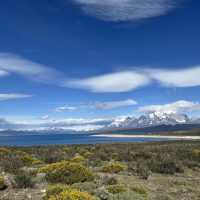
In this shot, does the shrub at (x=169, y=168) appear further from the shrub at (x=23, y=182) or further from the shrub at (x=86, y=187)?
the shrub at (x=23, y=182)

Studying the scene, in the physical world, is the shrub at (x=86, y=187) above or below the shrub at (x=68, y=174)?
below

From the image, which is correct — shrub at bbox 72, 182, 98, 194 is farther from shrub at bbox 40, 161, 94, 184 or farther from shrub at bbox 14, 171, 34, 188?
shrub at bbox 14, 171, 34, 188

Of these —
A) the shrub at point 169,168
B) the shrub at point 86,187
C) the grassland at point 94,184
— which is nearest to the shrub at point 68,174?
the grassland at point 94,184

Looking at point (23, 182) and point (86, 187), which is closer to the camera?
point (86, 187)

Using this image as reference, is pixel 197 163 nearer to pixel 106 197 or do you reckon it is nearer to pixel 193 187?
pixel 193 187

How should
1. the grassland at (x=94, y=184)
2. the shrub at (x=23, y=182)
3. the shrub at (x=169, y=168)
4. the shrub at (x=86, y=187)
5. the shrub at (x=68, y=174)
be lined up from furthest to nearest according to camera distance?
the shrub at (x=169, y=168) → the shrub at (x=68, y=174) → the shrub at (x=23, y=182) → the shrub at (x=86, y=187) → the grassland at (x=94, y=184)

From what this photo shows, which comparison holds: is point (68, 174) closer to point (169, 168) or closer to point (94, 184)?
point (94, 184)

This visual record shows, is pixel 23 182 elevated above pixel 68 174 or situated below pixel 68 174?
below

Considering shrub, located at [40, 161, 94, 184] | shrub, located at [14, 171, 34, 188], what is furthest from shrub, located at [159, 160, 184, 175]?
shrub, located at [14, 171, 34, 188]

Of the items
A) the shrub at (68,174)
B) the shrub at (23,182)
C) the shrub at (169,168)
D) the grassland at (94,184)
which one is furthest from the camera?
the shrub at (169,168)

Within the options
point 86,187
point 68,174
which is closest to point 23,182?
point 68,174

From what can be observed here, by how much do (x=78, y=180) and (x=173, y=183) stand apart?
5.27 metres

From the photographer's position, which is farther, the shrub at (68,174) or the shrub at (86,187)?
the shrub at (68,174)

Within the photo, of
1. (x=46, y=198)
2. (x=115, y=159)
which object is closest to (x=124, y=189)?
(x=46, y=198)
